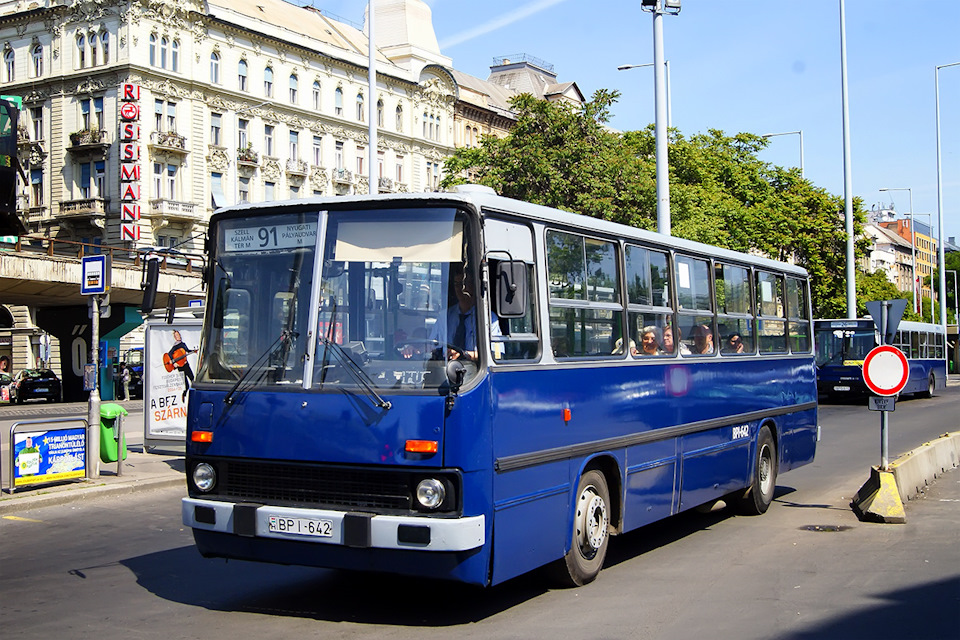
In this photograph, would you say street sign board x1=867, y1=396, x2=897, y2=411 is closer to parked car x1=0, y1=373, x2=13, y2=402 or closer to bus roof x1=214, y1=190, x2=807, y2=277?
bus roof x1=214, y1=190, x2=807, y2=277

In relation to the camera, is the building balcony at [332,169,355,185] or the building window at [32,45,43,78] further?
the building balcony at [332,169,355,185]

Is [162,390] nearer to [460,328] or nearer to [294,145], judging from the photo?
[460,328]

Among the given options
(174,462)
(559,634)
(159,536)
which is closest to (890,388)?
(559,634)

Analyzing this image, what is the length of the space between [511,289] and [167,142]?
53.5 metres

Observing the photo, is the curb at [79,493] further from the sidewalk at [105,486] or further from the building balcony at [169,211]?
the building balcony at [169,211]

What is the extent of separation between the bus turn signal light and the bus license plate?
27.1 inches

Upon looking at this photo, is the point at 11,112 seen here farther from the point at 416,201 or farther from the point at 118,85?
the point at 118,85

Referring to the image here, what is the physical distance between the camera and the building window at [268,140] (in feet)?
209

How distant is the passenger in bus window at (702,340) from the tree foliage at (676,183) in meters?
24.5

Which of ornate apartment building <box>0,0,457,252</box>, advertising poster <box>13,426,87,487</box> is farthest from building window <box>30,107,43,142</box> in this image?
advertising poster <box>13,426,87,487</box>

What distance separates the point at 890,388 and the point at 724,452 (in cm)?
230

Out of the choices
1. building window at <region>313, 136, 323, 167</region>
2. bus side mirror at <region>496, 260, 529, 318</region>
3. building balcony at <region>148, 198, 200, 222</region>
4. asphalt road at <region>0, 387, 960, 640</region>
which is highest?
building window at <region>313, 136, 323, 167</region>

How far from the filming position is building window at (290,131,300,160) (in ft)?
214

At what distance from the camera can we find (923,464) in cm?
1398
